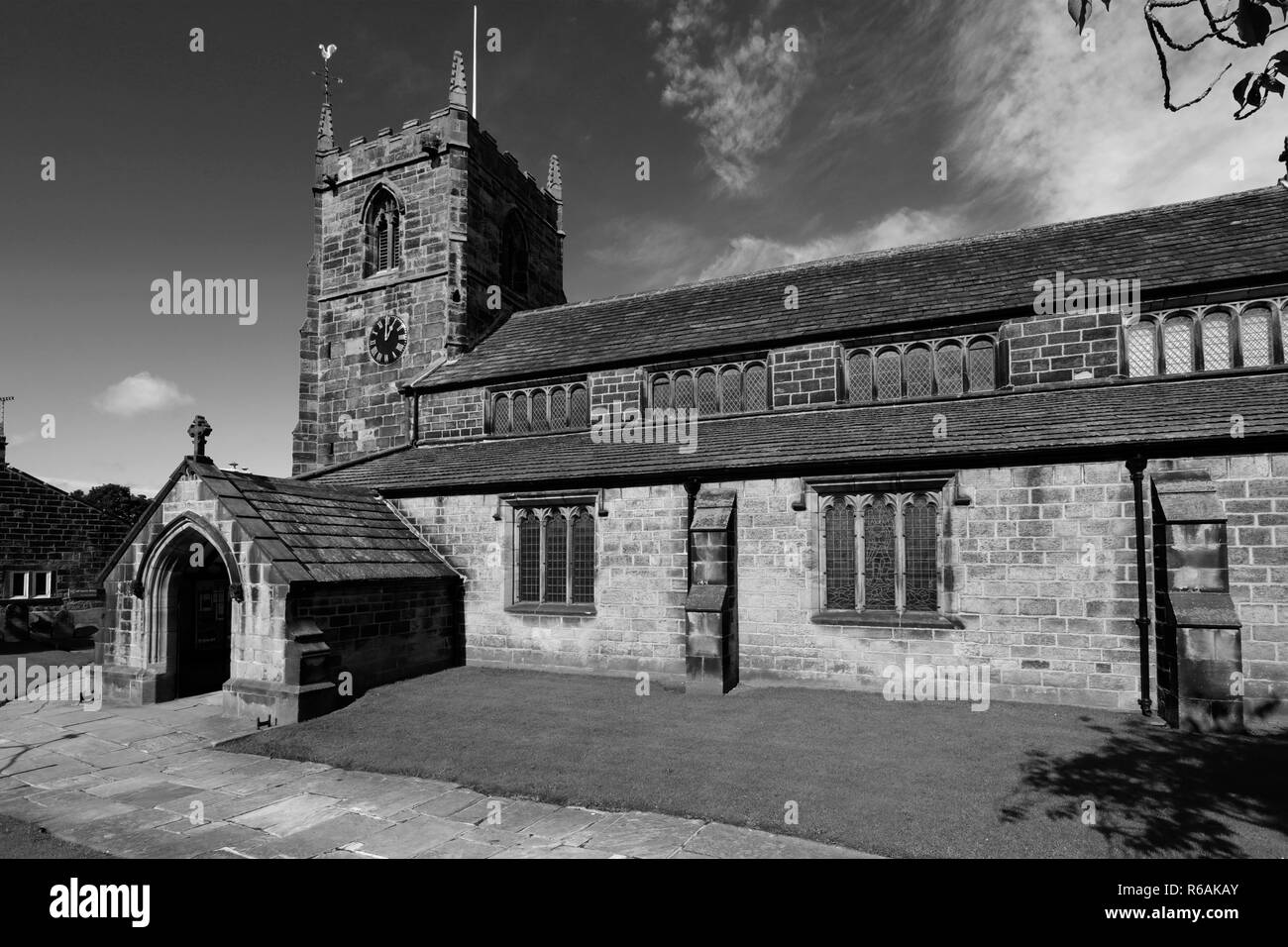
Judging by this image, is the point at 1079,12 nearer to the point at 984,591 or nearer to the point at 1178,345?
the point at 984,591

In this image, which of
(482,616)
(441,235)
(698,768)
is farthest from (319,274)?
(698,768)

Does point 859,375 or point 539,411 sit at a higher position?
point 859,375

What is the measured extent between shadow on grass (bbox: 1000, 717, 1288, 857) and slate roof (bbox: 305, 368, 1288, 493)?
4423mm

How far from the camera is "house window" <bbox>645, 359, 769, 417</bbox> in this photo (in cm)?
1641

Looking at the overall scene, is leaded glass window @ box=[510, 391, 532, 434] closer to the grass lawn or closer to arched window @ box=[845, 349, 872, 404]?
the grass lawn

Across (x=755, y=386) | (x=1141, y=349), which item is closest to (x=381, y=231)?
(x=755, y=386)

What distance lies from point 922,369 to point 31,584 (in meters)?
28.4

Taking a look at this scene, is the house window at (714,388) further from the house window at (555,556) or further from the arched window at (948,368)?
the house window at (555,556)

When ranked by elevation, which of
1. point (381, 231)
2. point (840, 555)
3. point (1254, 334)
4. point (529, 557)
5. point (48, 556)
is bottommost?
point (48, 556)

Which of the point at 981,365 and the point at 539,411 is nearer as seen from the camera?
the point at 981,365

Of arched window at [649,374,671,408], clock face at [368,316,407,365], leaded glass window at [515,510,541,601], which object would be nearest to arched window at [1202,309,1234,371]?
arched window at [649,374,671,408]

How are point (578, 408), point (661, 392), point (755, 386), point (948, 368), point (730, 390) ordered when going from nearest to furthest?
point (948, 368), point (755, 386), point (730, 390), point (661, 392), point (578, 408)

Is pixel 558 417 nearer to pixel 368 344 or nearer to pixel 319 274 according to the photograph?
pixel 368 344

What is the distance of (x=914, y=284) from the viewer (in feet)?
53.3
